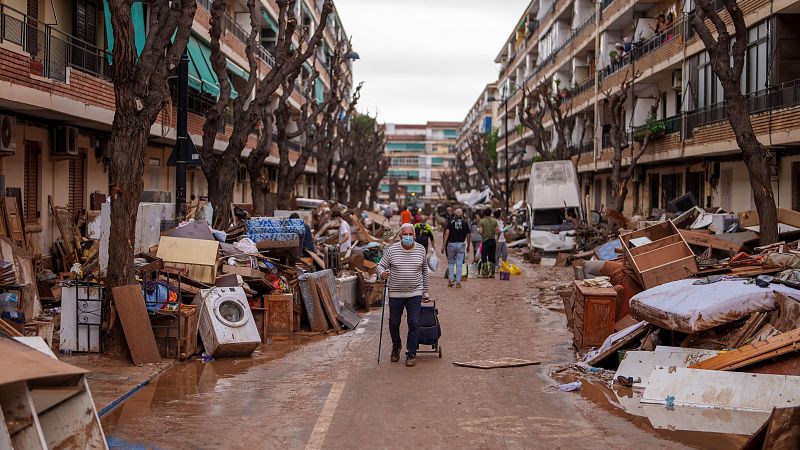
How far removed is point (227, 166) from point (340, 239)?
3236 mm

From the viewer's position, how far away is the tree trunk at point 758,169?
1546 cm

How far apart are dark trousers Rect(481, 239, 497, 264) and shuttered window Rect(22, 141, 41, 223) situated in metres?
11.3

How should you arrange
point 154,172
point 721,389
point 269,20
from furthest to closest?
1. point 269,20
2. point 154,172
3. point 721,389

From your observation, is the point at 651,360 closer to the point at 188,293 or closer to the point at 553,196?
the point at 188,293

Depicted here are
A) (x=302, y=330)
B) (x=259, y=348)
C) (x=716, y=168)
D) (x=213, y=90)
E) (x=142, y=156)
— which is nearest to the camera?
(x=142, y=156)

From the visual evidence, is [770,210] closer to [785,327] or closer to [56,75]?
[785,327]

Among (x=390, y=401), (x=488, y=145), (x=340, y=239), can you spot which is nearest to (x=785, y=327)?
(x=390, y=401)

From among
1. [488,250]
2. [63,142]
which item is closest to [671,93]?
[488,250]

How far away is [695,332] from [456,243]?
40.0 feet

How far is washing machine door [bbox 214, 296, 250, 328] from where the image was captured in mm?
11977

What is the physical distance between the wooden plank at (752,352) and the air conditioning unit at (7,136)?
13.3 m

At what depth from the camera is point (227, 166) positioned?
1989 centimetres

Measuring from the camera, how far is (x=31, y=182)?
63.4 ft

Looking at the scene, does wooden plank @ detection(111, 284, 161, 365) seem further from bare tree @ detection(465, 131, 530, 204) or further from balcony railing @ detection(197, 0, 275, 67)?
bare tree @ detection(465, 131, 530, 204)
